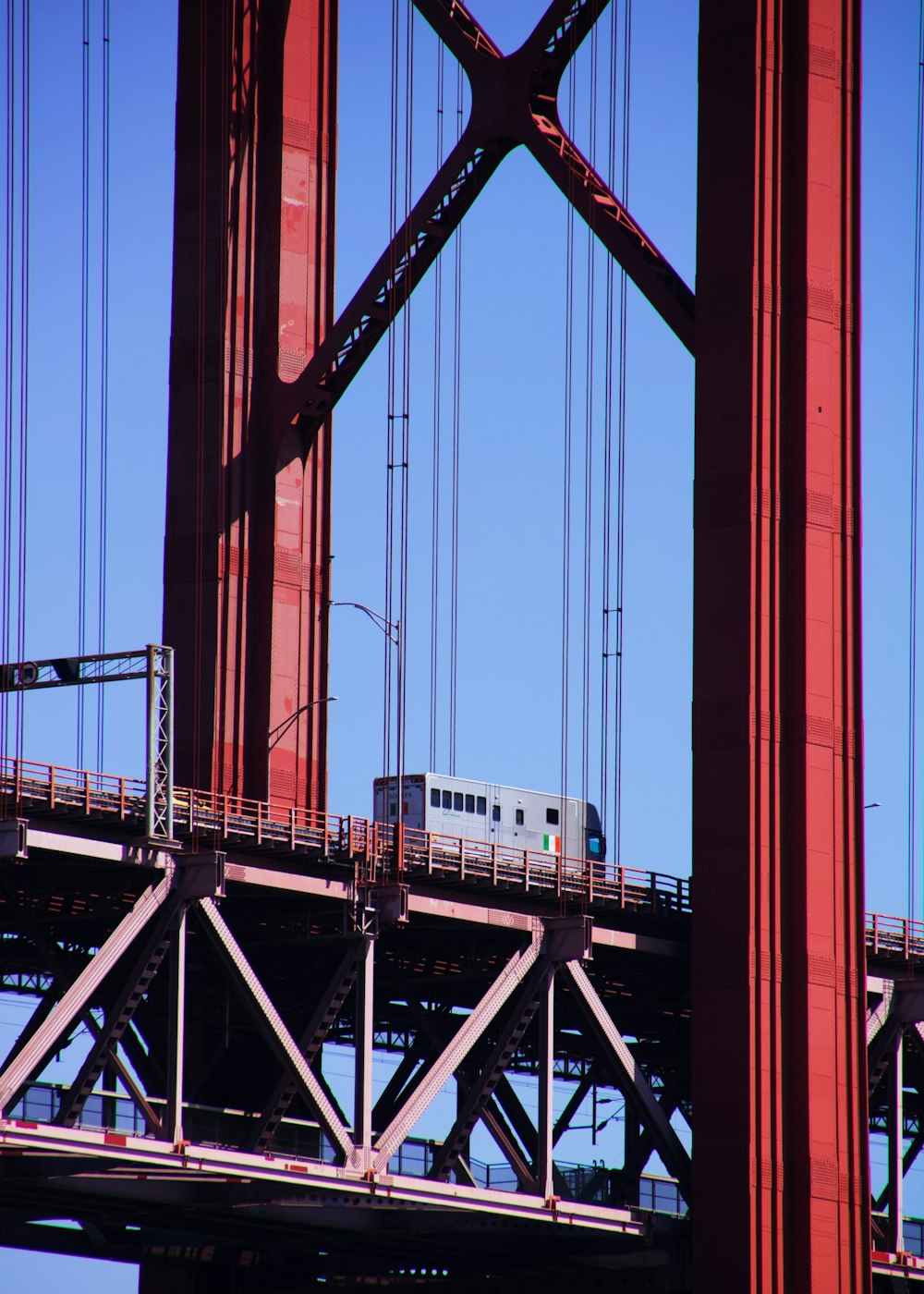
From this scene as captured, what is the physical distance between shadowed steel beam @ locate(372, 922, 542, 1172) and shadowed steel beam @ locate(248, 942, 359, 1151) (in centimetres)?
261

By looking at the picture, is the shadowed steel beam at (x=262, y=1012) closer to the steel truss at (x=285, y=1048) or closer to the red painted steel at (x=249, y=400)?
the steel truss at (x=285, y=1048)

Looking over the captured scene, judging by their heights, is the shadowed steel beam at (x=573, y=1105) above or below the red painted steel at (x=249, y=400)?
below

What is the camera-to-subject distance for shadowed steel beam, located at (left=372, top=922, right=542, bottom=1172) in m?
73.8

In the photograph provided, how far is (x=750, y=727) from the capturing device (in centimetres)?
7794

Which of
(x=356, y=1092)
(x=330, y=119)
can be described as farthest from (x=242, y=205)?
(x=356, y=1092)

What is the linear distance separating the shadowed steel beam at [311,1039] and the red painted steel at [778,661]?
380 inches

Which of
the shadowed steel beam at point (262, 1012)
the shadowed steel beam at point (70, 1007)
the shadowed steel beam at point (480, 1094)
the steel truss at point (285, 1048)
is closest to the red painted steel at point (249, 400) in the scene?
the steel truss at point (285, 1048)

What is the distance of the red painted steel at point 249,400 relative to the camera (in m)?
88.9

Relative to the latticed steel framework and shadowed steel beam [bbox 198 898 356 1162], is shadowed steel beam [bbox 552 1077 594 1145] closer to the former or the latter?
the latticed steel framework

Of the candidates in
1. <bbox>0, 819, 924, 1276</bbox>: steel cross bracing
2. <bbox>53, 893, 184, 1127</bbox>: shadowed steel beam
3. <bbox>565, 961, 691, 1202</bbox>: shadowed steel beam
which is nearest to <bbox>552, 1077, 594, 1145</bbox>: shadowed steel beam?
<bbox>0, 819, 924, 1276</bbox>: steel cross bracing

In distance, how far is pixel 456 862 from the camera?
7956cm

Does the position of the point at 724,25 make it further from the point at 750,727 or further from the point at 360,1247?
the point at 360,1247

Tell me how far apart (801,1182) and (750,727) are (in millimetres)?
11556

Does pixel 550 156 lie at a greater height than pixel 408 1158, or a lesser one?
greater
